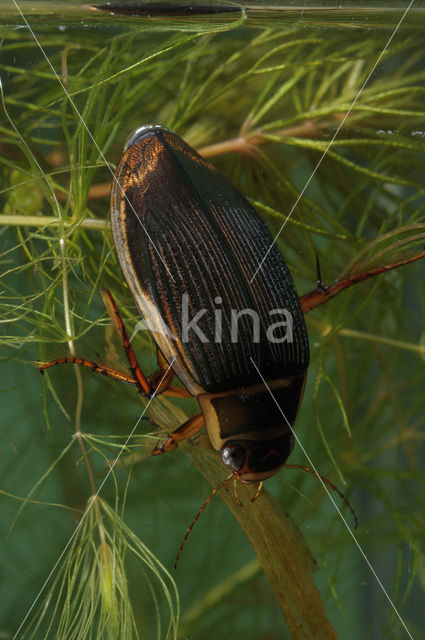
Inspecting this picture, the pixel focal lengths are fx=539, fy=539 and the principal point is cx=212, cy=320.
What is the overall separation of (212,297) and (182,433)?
177 mm

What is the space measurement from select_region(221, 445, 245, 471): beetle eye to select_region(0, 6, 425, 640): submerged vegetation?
61 millimetres

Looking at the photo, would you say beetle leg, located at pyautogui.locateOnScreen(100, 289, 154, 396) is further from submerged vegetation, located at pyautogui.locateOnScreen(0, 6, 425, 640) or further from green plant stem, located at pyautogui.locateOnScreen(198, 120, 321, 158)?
green plant stem, located at pyautogui.locateOnScreen(198, 120, 321, 158)

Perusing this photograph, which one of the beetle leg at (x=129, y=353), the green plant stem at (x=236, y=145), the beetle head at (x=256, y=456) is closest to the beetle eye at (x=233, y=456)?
the beetle head at (x=256, y=456)

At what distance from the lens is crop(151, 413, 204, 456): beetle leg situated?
2.16 feet

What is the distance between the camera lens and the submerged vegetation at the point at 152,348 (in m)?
0.73

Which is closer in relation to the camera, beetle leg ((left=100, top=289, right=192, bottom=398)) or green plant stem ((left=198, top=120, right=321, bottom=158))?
beetle leg ((left=100, top=289, right=192, bottom=398))

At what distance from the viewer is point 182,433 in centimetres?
66

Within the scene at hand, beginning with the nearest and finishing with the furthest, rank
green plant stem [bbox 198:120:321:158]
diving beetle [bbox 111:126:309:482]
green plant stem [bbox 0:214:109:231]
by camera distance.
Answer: diving beetle [bbox 111:126:309:482]
green plant stem [bbox 0:214:109:231]
green plant stem [bbox 198:120:321:158]

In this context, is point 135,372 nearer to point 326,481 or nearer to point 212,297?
point 212,297

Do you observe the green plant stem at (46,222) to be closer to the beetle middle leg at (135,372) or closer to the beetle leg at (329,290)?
the beetle middle leg at (135,372)

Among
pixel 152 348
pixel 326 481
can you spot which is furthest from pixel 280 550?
pixel 152 348

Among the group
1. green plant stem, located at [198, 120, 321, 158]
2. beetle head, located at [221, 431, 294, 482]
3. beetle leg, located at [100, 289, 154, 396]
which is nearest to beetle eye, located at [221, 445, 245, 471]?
beetle head, located at [221, 431, 294, 482]

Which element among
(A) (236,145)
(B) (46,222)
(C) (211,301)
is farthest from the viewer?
(A) (236,145)

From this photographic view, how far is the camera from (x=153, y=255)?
595 mm
